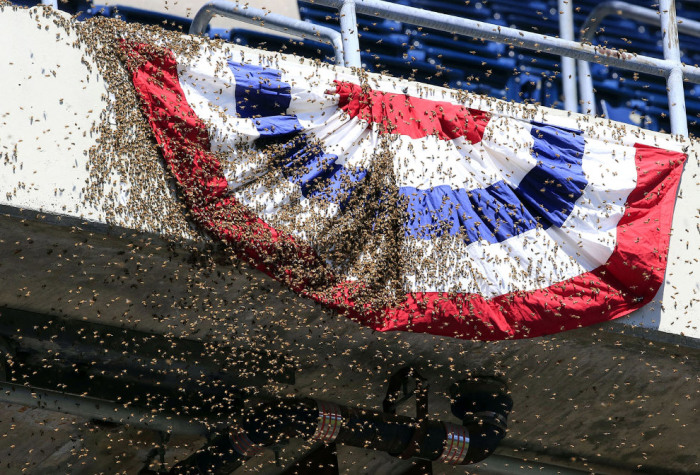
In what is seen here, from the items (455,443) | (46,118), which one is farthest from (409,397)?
(46,118)

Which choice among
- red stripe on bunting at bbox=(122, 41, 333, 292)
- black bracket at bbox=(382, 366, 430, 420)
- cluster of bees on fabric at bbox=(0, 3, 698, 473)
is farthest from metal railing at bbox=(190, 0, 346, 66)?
black bracket at bbox=(382, 366, 430, 420)

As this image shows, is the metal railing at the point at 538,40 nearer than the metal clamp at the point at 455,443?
Yes

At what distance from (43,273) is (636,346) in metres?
3.45

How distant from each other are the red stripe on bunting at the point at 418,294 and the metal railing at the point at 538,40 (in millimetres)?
482

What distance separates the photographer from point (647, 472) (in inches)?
311

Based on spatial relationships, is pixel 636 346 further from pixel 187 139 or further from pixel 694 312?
pixel 187 139

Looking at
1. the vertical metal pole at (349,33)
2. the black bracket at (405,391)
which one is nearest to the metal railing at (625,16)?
the vertical metal pole at (349,33)

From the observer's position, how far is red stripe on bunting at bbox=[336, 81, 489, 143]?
18.3 ft

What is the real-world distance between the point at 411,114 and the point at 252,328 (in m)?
1.54

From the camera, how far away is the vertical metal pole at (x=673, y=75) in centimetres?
636

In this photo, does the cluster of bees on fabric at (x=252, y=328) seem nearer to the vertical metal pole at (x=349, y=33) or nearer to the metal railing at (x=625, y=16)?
the vertical metal pole at (x=349, y=33)

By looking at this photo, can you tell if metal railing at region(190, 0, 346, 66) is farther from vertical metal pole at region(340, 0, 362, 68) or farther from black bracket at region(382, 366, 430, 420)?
black bracket at region(382, 366, 430, 420)

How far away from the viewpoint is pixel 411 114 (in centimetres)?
569

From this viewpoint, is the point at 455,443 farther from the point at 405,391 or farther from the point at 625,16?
the point at 625,16
